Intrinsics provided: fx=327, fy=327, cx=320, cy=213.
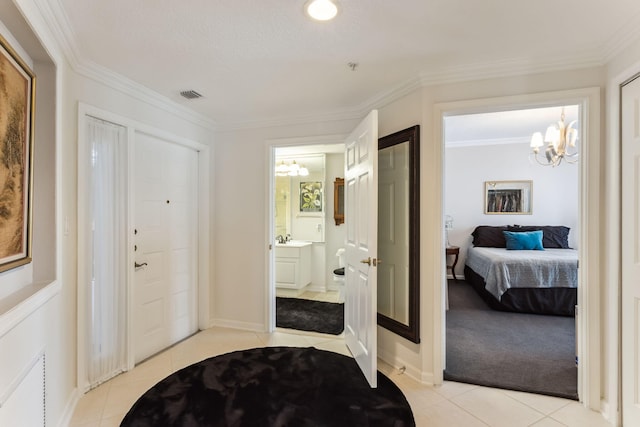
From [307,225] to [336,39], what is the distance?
3.58 meters

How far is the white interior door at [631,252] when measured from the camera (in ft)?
6.12

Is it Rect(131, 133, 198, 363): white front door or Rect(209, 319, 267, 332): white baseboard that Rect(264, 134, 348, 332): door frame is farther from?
Rect(131, 133, 198, 363): white front door

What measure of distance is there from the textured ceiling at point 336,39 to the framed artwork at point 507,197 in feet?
13.7

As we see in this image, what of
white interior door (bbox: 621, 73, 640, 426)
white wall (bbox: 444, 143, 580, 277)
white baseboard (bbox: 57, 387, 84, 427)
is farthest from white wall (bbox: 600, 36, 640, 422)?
white wall (bbox: 444, 143, 580, 277)

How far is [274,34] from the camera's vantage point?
1936 mm

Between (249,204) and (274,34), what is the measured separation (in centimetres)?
202

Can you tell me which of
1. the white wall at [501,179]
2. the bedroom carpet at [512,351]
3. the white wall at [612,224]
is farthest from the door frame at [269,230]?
the white wall at [501,179]

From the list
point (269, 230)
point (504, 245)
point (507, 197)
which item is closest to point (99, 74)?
point (269, 230)

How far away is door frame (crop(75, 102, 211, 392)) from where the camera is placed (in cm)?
225

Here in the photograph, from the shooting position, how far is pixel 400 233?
2.74 meters

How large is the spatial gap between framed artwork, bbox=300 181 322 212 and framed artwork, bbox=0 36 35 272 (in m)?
3.85

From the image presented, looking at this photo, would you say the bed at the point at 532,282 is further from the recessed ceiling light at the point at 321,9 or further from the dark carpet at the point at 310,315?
the recessed ceiling light at the point at 321,9

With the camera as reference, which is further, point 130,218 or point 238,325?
point 238,325

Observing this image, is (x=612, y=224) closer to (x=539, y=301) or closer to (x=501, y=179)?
(x=539, y=301)
